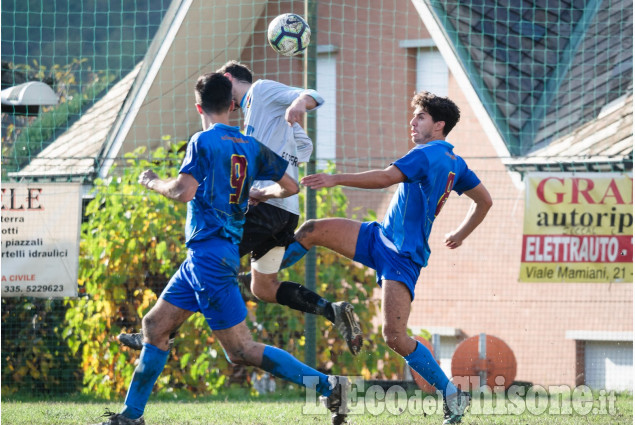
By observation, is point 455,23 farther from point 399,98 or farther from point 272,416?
point 272,416

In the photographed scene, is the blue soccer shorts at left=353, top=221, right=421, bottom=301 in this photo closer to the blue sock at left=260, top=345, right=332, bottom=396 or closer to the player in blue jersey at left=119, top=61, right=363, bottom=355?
the player in blue jersey at left=119, top=61, right=363, bottom=355

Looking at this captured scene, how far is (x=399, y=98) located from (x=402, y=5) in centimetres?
118

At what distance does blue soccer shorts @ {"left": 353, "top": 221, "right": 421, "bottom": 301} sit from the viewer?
636 cm

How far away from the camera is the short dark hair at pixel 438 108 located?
255 inches

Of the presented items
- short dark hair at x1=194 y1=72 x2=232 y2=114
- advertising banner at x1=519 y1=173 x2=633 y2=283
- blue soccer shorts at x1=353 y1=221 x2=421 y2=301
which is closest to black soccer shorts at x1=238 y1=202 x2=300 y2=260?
blue soccer shorts at x1=353 y1=221 x2=421 y2=301

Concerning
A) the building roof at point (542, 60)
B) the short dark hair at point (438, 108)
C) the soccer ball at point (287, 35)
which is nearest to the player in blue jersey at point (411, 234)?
the short dark hair at point (438, 108)

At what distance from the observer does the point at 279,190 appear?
577 centimetres

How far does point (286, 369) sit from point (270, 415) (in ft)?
4.75

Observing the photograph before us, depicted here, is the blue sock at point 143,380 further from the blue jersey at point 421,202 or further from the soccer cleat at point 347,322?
the blue jersey at point 421,202

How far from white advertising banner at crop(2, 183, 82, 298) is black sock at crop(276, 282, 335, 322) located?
367cm

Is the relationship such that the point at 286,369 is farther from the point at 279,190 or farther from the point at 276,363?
the point at 279,190

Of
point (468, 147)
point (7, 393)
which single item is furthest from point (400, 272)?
point (468, 147)

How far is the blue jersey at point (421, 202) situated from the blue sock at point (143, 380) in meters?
1.73

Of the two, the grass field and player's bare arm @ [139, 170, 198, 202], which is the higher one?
player's bare arm @ [139, 170, 198, 202]
